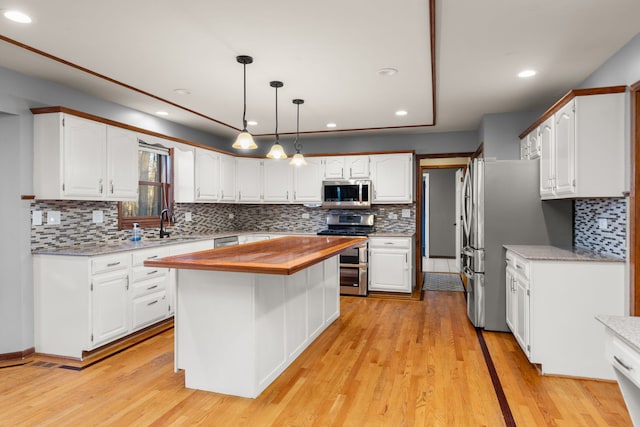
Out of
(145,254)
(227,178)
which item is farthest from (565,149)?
(227,178)

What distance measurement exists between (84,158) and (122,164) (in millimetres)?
460

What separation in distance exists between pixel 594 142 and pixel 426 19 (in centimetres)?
165

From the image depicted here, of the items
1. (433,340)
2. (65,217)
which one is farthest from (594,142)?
(65,217)

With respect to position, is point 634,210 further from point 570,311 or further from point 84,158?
point 84,158

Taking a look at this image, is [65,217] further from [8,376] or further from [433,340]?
[433,340]

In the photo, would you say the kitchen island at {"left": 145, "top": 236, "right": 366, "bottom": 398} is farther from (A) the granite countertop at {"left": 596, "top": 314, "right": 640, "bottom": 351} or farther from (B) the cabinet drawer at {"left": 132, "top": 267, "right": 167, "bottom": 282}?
(A) the granite countertop at {"left": 596, "top": 314, "right": 640, "bottom": 351}

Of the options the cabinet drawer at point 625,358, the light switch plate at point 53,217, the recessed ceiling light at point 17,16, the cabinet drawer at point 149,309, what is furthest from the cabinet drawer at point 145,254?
the cabinet drawer at point 625,358

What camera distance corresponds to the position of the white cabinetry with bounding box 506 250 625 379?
9.15 feet

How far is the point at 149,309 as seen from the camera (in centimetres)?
391

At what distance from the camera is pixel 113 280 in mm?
3467

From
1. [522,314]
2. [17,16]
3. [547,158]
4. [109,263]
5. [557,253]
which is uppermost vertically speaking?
[17,16]

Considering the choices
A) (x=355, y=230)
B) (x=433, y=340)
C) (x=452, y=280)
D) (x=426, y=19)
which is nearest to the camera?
(x=426, y=19)

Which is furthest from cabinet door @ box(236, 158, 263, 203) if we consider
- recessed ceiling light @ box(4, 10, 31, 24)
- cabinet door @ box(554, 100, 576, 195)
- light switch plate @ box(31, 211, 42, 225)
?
cabinet door @ box(554, 100, 576, 195)

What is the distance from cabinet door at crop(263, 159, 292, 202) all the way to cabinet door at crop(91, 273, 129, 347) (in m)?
3.07
